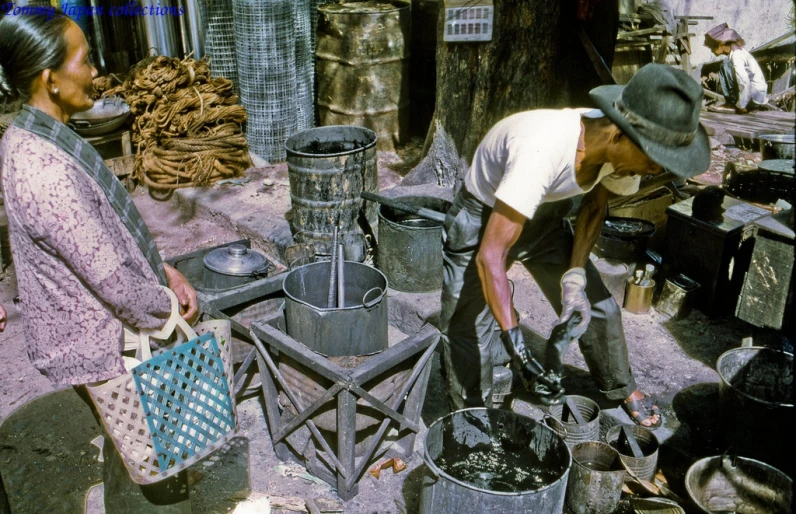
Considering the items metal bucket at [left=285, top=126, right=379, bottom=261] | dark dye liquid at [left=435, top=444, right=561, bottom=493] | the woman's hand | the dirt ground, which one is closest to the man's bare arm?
dark dye liquid at [left=435, top=444, right=561, bottom=493]

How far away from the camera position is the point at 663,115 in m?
2.77

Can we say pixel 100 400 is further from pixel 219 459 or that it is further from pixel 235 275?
pixel 235 275

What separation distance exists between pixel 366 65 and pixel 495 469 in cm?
643

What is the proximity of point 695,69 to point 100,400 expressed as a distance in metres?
14.0

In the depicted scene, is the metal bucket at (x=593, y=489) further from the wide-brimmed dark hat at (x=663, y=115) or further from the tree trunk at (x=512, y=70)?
the tree trunk at (x=512, y=70)

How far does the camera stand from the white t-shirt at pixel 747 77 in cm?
1159

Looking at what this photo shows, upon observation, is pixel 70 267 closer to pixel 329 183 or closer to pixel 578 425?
pixel 578 425

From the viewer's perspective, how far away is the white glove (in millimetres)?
3482

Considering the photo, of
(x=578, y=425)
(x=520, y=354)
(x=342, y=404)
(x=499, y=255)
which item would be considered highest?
Result: (x=499, y=255)

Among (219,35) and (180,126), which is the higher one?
(219,35)

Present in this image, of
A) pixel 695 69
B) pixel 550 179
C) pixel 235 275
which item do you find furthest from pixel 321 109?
pixel 695 69

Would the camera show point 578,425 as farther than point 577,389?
No

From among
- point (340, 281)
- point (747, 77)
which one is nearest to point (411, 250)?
point (340, 281)

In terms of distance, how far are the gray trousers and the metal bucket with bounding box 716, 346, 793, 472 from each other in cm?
61
